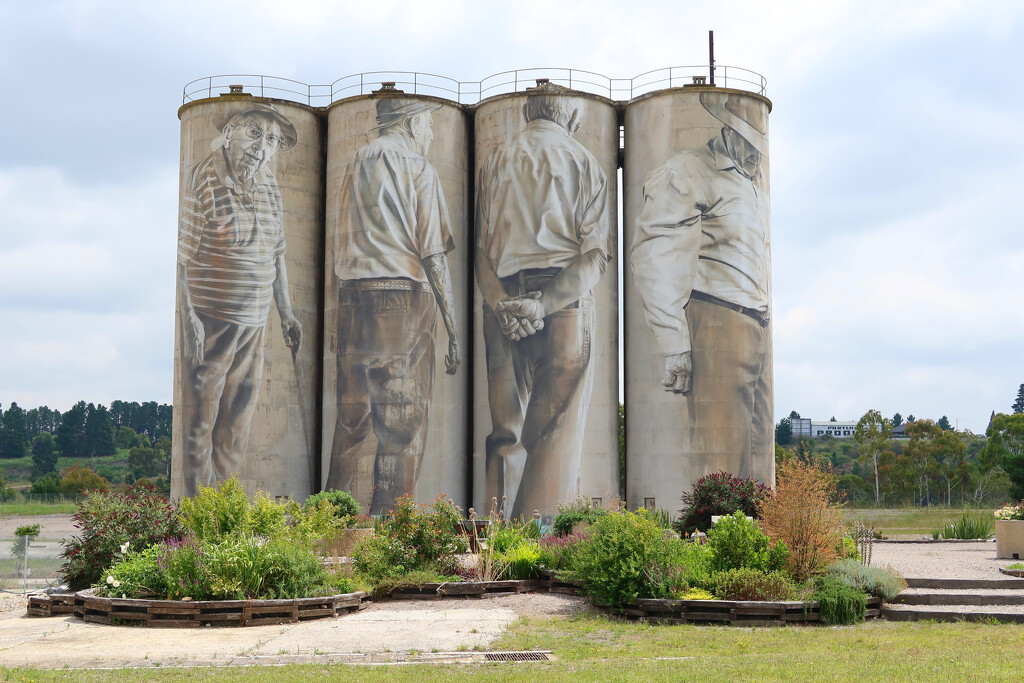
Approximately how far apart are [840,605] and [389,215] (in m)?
28.6

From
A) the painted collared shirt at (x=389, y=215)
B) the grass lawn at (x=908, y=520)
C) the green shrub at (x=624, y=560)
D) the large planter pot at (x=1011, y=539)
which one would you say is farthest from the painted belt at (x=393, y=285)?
the green shrub at (x=624, y=560)

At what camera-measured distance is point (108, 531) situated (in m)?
18.1

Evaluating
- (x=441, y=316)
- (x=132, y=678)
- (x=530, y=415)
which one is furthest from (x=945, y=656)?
(x=441, y=316)

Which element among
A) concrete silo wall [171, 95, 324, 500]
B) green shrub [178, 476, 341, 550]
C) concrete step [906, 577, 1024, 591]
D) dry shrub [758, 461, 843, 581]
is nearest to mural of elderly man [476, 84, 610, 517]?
concrete silo wall [171, 95, 324, 500]

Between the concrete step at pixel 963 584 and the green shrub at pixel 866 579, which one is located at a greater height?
the green shrub at pixel 866 579

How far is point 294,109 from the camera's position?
43.2 metres

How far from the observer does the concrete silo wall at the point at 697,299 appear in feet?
127

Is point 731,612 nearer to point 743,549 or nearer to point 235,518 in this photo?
point 743,549

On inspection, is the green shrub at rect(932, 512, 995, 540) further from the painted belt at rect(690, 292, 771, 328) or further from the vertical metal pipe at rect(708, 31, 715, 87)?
the vertical metal pipe at rect(708, 31, 715, 87)

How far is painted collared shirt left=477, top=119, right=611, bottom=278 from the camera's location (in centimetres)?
3956

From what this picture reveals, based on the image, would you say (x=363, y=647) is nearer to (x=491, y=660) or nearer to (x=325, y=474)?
(x=491, y=660)

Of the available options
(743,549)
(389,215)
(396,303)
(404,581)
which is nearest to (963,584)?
(743,549)

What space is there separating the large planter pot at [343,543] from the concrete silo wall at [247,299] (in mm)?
18564

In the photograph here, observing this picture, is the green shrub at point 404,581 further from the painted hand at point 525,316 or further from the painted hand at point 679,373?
the painted hand at point 679,373
